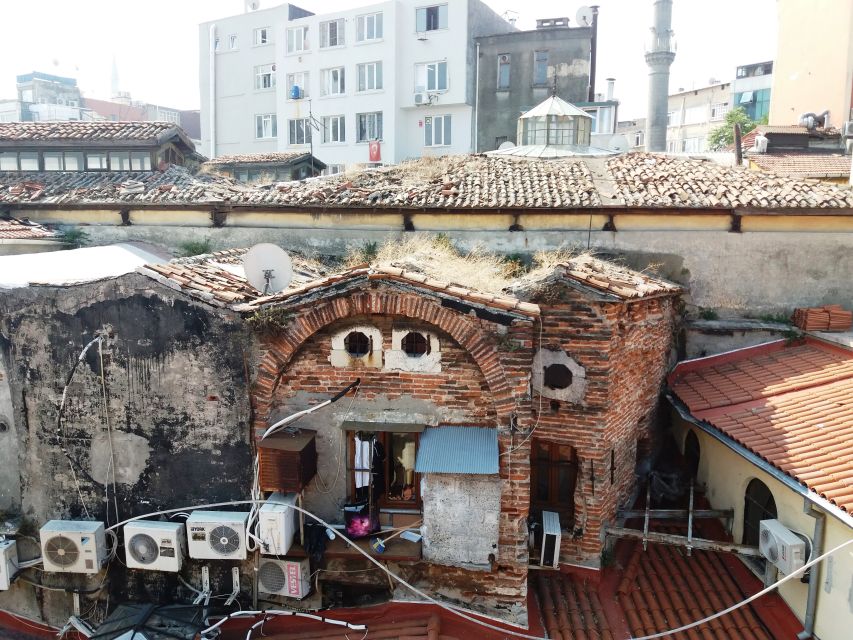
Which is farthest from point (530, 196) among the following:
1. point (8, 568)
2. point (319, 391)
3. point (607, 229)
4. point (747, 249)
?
point (8, 568)

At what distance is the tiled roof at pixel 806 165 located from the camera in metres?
21.4

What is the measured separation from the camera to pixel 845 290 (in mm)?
12594

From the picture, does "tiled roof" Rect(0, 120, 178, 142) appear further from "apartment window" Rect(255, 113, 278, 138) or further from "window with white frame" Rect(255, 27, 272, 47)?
"window with white frame" Rect(255, 27, 272, 47)

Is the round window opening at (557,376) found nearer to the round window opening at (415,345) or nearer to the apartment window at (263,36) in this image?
the round window opening at (415,345)

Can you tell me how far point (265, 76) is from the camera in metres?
38.1

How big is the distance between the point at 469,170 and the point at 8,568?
12097mm

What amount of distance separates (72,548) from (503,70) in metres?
29.4

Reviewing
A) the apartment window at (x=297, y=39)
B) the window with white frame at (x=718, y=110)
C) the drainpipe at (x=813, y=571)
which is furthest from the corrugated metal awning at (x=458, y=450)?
the window with white frame at (x=718, y=110)

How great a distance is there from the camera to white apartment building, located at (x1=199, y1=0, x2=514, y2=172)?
32.2 m

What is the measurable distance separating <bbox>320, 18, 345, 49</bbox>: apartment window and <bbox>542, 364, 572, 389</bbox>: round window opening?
3044 cm

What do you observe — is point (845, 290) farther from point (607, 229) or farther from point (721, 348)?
point (607, 229)

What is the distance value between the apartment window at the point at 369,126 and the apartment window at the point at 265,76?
7644 millimetres

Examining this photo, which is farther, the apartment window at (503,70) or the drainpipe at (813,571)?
the apartment window at (503,70)

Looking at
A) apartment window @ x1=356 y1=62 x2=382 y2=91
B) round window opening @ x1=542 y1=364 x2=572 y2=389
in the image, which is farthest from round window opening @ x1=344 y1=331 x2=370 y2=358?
apartment window @ x1=356 y1=62 x2=382 y2=91
